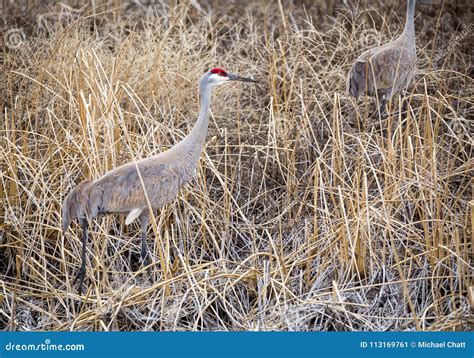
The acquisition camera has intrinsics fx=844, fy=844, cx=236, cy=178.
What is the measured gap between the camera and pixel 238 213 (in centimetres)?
360

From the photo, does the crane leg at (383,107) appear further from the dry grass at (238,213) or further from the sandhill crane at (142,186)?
the sandhill crane at (142,186)

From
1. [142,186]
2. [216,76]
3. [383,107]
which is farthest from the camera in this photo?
[383,107]

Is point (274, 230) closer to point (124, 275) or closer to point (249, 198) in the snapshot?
point (249, 198)

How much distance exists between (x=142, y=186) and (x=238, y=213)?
69cm

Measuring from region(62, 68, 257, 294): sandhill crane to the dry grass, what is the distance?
130 mm

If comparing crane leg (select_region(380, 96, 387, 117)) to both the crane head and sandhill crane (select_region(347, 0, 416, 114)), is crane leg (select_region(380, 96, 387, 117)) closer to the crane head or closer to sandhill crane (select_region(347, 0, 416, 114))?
sandhill crane (select_region(347, 0, 416, 114))

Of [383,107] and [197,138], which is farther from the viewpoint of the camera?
[383,107]

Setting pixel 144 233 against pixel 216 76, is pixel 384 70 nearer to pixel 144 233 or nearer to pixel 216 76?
pixel 216 76

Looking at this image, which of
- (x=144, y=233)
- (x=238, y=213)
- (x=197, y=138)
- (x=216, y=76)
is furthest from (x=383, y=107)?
(x=144, y=233)

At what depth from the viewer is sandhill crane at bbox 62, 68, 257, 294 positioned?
3.00m

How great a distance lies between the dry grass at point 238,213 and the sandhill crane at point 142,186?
0.43ft

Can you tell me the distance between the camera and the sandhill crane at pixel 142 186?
3.00 m

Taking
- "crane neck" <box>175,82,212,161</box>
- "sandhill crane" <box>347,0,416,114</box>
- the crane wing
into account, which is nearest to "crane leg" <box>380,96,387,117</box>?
"sandhill crane" <box>347,0,416,114</box>

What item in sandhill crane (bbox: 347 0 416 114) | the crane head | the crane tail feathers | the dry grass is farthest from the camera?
sandhill crane (bbox: 347 0 416 114)
